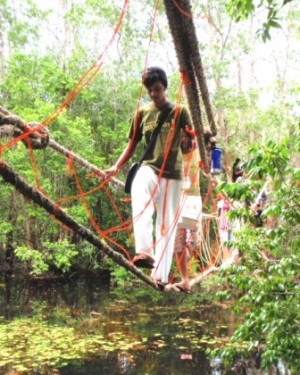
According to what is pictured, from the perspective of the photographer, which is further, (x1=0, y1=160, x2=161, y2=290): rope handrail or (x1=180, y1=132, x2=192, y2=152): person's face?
(x1=180, y1=132, x2=192, y2=152): person's face

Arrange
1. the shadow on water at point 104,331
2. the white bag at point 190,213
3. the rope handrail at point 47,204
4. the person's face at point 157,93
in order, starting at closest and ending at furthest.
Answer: the rope handrail at point 47,204
the person's face at point 157,93
the white bag at point 190,213
the shadow on water at point 104,331

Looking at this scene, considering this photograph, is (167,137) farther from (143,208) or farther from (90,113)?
(90,113)

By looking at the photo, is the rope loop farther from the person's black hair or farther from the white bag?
the white bag

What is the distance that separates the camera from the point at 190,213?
2.13 meters

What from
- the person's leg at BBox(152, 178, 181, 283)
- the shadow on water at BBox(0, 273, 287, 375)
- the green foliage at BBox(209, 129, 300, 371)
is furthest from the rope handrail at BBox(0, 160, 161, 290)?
the shadow on water at BBox(0, 273, 287, 375)

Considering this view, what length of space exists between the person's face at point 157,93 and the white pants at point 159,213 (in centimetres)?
26

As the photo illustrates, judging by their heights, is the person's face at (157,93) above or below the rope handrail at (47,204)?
above

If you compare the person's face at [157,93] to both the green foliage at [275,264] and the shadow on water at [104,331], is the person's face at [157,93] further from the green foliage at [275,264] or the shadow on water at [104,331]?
the shadow on water at [104,331]

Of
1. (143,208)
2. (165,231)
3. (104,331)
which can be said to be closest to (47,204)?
(143,208)

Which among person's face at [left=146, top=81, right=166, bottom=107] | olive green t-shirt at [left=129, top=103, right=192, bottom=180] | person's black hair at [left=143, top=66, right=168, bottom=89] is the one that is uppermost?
person's black hair at [left=143, top=66, right=168, bottom=89]

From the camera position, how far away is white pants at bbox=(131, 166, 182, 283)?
5.48ft

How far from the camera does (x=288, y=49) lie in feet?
32.8

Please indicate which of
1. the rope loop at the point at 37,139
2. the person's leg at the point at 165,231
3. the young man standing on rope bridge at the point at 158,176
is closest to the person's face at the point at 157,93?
the young man standing on rope bridge at the point at 158,176

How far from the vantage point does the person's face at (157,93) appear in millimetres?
1703
